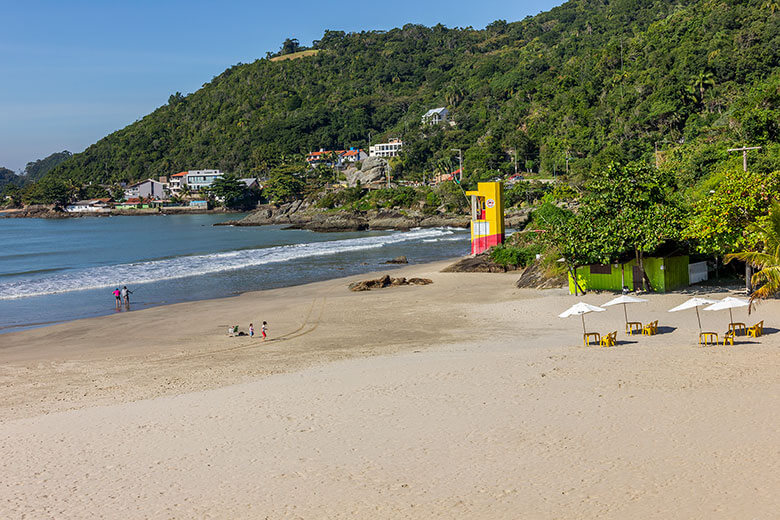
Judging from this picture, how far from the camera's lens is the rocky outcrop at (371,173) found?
395ft

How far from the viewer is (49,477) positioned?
901 centimetres

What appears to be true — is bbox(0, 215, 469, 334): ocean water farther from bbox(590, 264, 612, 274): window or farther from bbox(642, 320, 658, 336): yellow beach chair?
bbox(642, 320, 658, 336): yellow beach chair

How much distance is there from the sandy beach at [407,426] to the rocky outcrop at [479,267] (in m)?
14.2

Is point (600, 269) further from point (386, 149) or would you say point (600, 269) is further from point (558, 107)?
point (386, 149)

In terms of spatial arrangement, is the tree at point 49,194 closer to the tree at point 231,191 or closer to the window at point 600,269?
the tree at point 231,191

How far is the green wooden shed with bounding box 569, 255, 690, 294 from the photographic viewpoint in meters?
22.6

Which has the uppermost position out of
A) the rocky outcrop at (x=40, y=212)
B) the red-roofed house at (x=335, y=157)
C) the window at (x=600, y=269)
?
the red-roofed house at (x=335, y=157)

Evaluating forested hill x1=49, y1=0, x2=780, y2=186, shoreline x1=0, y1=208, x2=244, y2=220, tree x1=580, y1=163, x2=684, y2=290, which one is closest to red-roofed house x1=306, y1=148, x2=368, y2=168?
forested hill x1=49, y1=0, x2=780, y2=186

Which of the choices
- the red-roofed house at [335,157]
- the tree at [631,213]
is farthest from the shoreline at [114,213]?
the tree at [631,213]

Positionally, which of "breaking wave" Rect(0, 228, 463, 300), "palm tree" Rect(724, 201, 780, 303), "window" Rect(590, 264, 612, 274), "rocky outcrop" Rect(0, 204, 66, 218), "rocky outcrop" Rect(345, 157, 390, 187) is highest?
"rocky outcrop" Rect(345, 157, 390, 187)

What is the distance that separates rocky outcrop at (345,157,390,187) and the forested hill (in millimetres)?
3091

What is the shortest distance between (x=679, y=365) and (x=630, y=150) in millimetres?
66888

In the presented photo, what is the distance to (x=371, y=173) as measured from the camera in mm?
121312

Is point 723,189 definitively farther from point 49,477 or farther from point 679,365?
point 49,477
